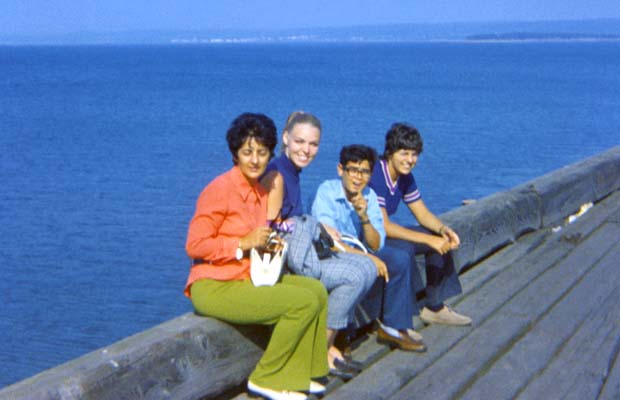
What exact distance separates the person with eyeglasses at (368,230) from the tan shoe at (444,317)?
1.21 feet

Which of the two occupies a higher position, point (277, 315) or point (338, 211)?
point (338, 211)

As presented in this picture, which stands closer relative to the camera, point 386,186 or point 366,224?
point 366,224

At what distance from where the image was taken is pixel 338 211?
455cm

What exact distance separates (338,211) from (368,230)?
0.54ft

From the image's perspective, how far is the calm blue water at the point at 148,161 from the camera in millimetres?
20938

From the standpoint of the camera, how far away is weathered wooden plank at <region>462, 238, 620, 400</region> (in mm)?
4074

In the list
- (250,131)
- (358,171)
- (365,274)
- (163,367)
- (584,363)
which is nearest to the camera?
(163,367)

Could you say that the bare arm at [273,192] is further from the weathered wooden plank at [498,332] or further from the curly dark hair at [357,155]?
the weathered wooden plank at [498,332]

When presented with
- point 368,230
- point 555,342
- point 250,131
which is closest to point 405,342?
point 368,230

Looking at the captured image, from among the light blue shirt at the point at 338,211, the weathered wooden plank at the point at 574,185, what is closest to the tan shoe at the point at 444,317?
the light blue shirt at the point at 338,211

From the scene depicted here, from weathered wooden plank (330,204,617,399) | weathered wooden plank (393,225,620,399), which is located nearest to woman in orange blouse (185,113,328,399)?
weathered wooden plank (330,204,617,399)

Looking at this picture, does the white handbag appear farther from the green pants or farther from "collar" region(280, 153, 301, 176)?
"collar" region(280, 153, 301, 176)

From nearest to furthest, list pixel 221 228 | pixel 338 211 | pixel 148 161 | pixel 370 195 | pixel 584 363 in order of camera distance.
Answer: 1. pixel 221 228
2. pixel 584 363
3. pixel 338 211
4. pixel 370 195
5. pixel 148 161

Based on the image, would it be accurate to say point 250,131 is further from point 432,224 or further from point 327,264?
point 432,224
